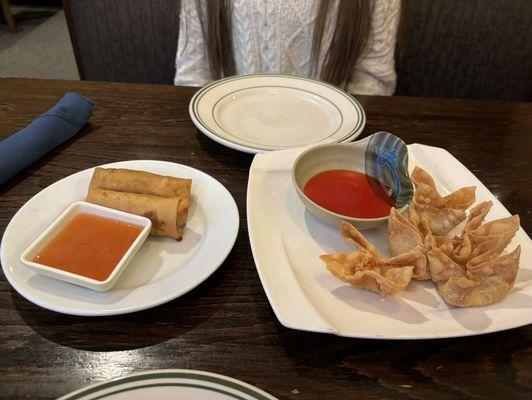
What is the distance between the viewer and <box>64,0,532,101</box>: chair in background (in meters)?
2.28

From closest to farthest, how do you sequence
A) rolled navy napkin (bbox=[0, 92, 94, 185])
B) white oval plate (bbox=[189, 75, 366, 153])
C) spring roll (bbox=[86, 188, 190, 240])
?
spring roll (bbox=[86, 188, 190, 240]) < rolled navy napkin (bbox=[0, 92, 94, 185]) < white oval plate (bbox=[189, 75, 366, 153])

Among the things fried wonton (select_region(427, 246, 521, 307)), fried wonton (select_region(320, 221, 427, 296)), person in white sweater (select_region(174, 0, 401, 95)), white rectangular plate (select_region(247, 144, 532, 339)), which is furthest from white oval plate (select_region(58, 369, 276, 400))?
person in white sweater (select_region(174, 0, 401, 95))

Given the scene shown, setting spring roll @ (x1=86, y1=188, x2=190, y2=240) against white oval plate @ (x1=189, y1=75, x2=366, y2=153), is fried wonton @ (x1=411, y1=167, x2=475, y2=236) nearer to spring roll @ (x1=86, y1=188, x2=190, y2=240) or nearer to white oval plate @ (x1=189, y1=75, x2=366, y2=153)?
white oval plate @ (x1=189, y1=75, x2=366, y2=153)

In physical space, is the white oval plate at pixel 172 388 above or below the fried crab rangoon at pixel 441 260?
below

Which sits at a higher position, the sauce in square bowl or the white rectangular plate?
the sauce in square bowl

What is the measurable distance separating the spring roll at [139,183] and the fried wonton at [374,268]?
0.39m

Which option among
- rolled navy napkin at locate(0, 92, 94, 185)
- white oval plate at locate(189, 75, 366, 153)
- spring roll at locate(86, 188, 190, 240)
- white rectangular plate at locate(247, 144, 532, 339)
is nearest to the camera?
white rectangular plate at locate(247, 144, 532, 339)

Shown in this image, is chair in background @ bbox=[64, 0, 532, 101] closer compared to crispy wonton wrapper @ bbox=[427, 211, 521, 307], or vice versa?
crispy wonton wrapper @ bbox=[427, 211, 521, 307]

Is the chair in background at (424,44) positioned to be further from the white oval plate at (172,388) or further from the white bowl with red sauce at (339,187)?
the white oval plate at (172,388)

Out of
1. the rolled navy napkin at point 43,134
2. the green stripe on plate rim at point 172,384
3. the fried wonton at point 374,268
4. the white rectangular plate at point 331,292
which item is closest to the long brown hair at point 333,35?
the rolled navy napkin at point 43,134

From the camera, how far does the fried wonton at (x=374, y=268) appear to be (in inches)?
31.3

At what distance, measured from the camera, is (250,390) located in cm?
64

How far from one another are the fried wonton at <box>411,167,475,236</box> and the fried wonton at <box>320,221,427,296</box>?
6.4 inches

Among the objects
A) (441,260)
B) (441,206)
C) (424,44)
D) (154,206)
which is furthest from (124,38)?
(441,260)
